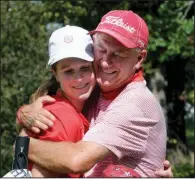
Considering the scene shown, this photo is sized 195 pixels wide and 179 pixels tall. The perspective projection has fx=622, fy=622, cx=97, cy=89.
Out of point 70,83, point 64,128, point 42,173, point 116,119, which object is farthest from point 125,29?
point 42,173

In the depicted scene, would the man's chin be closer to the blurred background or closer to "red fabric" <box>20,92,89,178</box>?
"red fabric" <box>20,92,89,178</box>

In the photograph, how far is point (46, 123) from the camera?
3.27 m

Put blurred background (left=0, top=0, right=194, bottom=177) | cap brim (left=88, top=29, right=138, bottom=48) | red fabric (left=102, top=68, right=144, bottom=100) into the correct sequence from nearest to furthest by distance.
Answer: cap brim (left=88, top=29, right=138, bottom=48) < red fabric (left=102, top=68, right=144, bottom=100) < blurred background (left=0, top=0, right=194, bottom=177)

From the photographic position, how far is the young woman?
128 inches

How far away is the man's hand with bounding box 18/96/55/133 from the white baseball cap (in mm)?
228

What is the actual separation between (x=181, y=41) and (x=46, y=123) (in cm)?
778

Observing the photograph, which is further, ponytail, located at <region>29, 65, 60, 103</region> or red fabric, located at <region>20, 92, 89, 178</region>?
ponytail, located at <region>29, 65, 60, 103</region>

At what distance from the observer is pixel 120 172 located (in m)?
3.20

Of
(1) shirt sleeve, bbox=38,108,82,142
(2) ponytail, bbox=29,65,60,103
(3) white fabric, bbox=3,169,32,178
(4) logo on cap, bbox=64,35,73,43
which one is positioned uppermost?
(4) logo on cap, bbox=64,35,73,43

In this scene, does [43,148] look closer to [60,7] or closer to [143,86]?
[143,86]

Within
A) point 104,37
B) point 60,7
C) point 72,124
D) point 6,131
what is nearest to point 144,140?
point 72,124

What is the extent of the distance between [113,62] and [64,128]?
0.45 meters

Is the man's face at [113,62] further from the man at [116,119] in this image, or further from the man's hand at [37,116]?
the man's hand at [37,116]

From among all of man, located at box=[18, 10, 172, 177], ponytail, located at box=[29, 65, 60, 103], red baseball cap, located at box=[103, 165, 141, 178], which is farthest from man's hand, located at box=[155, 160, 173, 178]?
ponytail, located at box=[29, 65, 60, 103]
